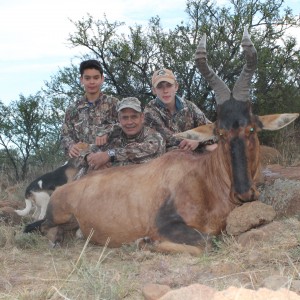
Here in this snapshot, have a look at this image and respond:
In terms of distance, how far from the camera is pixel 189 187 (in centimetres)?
481

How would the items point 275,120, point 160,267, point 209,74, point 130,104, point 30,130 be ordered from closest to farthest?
point 160,267 < point 275,120 < point 209,74 < point 130,104 < point 30,130

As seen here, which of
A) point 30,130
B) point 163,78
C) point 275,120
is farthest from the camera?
point 30,130

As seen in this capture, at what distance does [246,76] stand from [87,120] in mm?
3081

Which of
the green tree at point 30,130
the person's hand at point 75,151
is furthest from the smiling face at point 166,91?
the green tree at point 30,130

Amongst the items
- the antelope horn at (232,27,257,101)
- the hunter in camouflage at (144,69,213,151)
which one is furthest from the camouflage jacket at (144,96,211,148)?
the antelope horn at (232,27,257,101)

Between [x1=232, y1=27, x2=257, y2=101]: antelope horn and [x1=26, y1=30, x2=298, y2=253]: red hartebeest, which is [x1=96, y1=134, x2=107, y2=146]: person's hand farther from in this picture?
[x1=232, y1=27, x2=257, y2=101]: antelope horn

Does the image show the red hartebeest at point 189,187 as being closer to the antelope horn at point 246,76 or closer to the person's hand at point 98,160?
the antelope horn at point 246,76

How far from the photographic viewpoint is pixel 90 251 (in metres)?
5.14

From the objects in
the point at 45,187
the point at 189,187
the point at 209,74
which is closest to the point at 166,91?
the point at 209,74

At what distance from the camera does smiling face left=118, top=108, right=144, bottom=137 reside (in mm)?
6309

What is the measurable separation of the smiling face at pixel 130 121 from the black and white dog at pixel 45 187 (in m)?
1.21

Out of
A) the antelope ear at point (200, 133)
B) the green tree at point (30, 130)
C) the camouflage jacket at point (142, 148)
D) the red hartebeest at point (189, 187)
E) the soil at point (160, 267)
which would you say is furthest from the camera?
the green tree at point (30, 130)

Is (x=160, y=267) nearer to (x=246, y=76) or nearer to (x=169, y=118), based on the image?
(x=246, y=76)

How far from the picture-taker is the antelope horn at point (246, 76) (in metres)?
4.74
